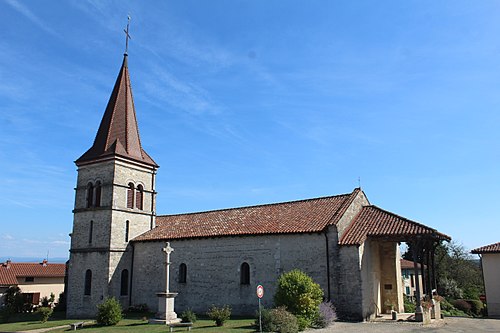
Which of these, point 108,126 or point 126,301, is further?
point 108,126

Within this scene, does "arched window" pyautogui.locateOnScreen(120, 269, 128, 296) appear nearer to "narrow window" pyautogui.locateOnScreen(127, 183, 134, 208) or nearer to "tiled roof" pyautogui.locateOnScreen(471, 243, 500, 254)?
"narrow window" pyautogui.locateOnScreen(127, 183, 134, 208)

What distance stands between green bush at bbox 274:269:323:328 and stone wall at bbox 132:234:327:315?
2579mm

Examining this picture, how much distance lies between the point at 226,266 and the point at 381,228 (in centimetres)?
958

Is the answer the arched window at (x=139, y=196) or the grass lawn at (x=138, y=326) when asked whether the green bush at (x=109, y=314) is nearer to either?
the grass lawn at (x=138, y=326)

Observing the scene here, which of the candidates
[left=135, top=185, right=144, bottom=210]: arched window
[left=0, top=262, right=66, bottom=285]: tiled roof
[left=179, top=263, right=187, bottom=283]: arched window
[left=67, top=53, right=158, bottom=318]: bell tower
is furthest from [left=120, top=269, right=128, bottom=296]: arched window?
[left=0, top=262, right=66, bottom=285]: tiled roof

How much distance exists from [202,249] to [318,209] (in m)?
7.93

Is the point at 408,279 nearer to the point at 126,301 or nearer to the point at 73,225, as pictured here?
the point at 126,301

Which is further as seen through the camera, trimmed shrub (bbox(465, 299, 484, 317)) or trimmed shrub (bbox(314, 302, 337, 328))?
trimmed shrub (bbox(465, 299, 484, 317))

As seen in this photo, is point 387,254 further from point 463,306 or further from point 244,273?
point 463,306

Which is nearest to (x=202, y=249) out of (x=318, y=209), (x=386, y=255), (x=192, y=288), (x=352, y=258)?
(x=192, y=288)

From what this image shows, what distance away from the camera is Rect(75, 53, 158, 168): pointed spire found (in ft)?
99.0

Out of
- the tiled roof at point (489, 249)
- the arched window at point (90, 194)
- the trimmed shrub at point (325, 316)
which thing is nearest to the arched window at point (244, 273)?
the trimmed shrub at point (325, 316)

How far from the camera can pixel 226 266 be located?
25281mm

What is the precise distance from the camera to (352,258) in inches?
839
